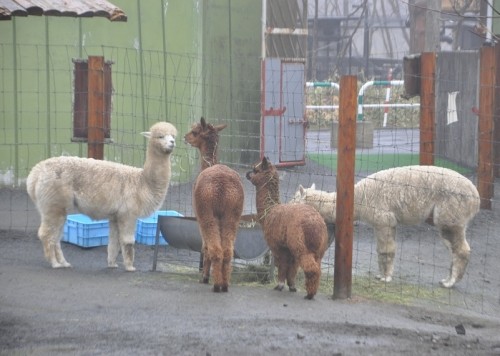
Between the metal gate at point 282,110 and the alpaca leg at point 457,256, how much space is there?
6792mm

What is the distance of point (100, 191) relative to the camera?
29.0 feet

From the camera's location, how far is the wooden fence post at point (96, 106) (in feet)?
31.5

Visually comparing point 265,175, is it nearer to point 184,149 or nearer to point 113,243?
point 113,243

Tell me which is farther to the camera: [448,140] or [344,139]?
[448,140]

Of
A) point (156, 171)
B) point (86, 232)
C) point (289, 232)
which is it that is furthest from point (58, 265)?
point (289, 232)

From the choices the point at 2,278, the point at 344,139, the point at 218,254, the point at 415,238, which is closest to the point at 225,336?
the point at 218,254

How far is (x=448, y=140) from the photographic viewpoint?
53.3 ft

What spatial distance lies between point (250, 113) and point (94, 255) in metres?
7.20

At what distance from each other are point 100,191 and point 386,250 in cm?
272

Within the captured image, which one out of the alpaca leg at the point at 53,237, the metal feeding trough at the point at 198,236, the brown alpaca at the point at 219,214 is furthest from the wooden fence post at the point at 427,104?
the alpaca leg at the point at 53,237

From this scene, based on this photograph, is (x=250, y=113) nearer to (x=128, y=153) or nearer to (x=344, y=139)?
(x=128, y=153)

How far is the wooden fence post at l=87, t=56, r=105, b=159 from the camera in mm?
9602

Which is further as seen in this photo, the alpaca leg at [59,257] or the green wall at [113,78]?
the green wall at [113,78]

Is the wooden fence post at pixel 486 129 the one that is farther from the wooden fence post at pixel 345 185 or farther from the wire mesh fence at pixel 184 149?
the wooden fence post at pixel 345 185
